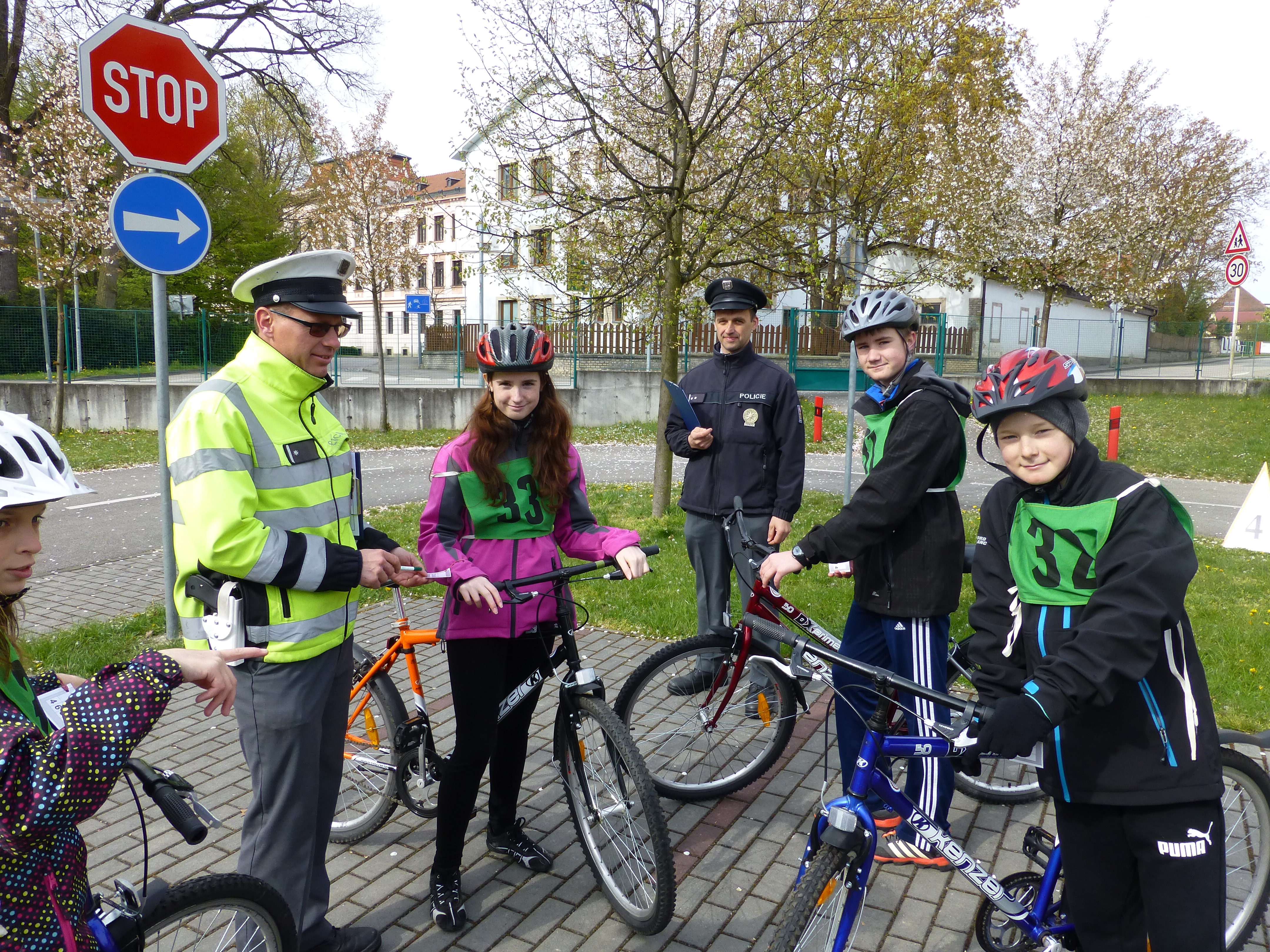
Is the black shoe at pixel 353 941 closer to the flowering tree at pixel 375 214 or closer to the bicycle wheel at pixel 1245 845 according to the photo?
the bicycle wheel at pixel 1245 845

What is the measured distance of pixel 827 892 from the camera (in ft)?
7.43

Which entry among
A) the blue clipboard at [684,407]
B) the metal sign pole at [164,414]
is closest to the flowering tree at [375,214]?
the metal sign pole at [164,414]

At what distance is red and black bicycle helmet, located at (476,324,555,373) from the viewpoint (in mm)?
3178

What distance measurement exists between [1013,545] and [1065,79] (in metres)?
28.9

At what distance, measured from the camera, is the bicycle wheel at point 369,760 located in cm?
364

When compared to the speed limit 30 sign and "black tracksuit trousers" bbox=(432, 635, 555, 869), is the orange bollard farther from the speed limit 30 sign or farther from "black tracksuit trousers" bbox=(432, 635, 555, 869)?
"black tracksuit trousers" bbox=(432, 635, 555, 869)

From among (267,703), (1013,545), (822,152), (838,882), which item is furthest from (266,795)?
(822,152)

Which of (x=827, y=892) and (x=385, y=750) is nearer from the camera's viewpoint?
(x=827, y=892)

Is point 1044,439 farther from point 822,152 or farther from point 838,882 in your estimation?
point 822,152

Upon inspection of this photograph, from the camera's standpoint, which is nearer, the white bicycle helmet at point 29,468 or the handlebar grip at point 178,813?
the white bicycle helmet at point 29,468

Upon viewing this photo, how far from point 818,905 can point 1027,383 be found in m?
1.48

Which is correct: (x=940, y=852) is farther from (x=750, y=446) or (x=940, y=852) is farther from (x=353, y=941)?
(x=750, y=446)

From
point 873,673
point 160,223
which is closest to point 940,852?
point 873,673

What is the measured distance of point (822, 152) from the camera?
10414mm
